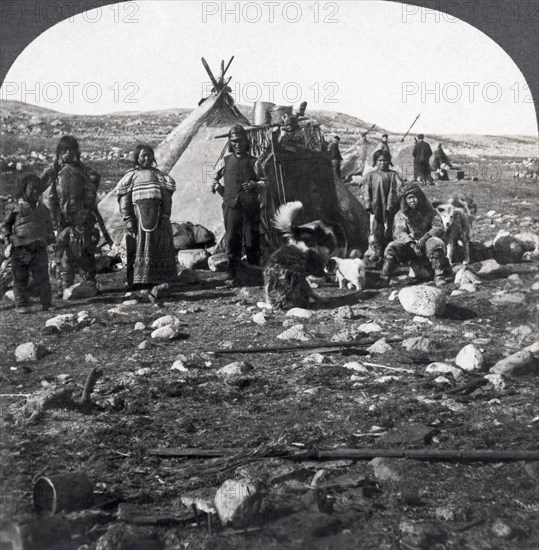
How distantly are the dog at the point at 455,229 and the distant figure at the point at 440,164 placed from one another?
199 millimetres

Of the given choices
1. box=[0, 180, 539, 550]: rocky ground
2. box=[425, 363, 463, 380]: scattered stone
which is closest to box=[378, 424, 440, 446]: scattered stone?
box=[0, 180, 539, 550]: rocky ground

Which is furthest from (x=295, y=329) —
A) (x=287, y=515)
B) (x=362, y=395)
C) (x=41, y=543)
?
(x=41, y=543)

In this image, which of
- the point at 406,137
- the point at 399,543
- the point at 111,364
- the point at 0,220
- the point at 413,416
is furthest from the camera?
the point at 406,137

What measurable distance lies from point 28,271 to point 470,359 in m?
2.44

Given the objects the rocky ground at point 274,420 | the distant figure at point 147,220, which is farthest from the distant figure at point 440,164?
the distant figure at point 147,220

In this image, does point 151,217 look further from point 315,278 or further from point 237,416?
point 237,416

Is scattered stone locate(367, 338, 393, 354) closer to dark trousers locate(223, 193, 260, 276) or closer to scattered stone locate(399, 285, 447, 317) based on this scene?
scattered stone locate(399, 285, 447, 317)

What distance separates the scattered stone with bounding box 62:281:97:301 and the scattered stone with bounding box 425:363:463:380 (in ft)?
6.16

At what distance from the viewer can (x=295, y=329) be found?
3656 mm

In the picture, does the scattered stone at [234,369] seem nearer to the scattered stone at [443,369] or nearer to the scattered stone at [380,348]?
the scattered stone at [380,348]

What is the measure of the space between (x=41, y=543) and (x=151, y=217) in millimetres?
2199

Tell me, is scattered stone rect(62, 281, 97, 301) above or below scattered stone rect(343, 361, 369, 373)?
above

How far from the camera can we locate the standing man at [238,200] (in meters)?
4.11

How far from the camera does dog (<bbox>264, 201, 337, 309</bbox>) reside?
12.7 ft
